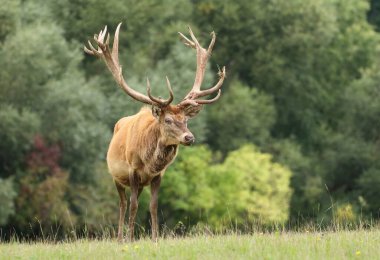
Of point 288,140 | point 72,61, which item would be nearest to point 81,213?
point 72,61

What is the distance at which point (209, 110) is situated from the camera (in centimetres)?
6194

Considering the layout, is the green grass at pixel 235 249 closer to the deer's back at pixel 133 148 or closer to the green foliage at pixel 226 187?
the deer's back at pixel 133 148

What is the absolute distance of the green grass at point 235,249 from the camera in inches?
490

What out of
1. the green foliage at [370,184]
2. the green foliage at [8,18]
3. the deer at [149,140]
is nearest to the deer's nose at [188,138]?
the deer at [149,140]

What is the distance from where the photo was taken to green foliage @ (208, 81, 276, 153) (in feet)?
200

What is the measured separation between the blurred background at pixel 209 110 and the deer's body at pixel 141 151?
70.8 ft

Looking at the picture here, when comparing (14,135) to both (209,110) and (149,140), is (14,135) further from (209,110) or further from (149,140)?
(149,140)

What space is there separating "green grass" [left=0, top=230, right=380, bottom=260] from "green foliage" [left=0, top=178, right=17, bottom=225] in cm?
2763

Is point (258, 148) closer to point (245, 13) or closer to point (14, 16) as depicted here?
point (245, 13)

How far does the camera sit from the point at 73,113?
4572cm

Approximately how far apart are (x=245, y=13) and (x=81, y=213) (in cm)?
2191

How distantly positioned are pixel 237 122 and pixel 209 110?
5.73 feet

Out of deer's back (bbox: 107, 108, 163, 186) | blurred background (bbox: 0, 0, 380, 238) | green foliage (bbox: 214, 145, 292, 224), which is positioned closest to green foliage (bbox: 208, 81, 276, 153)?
blurred background (bbox: 0, 0, 380, 238)

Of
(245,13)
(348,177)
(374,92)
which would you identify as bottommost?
(348,177)
